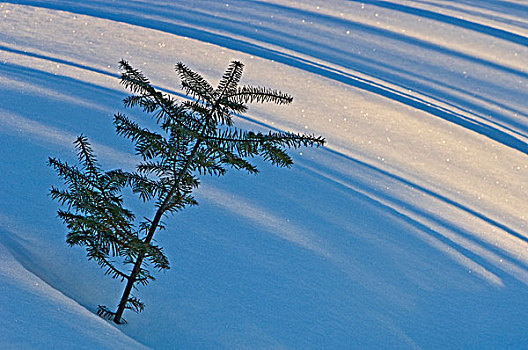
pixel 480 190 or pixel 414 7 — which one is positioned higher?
pixel 414 7

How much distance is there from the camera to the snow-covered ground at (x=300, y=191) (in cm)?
219

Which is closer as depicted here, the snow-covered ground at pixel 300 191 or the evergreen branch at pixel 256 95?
the evergreen branch at pixel 256 95

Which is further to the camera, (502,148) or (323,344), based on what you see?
(502,148)

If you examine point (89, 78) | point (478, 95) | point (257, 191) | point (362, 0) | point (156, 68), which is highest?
point (362, 0)

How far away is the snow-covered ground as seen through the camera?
2186 millimetres

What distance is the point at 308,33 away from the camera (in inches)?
221

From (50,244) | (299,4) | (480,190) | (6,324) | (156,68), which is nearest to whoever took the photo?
(6,324)

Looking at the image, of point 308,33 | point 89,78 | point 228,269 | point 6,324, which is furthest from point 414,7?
point 6,324

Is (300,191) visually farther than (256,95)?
Yes

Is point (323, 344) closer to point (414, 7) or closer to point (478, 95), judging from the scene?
point (478, 95)

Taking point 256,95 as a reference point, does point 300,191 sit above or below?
above

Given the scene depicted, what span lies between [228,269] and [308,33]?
11.8ft

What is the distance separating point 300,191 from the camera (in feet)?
10.4

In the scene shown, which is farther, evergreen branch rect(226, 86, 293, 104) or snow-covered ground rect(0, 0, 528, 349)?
snow-covered ground rect(0, 0, 528, 349)
